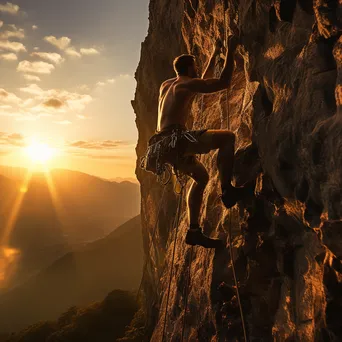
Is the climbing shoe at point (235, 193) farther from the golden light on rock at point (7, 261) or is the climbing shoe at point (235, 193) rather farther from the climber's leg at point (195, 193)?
the golden light on rock at point (7, 261)

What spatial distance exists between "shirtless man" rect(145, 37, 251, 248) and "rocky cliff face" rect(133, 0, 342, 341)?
1.44ft

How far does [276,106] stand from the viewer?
428 centimetres

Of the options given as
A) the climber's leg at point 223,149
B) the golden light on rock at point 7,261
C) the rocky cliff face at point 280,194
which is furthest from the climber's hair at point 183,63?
the golden light on rock at point 7,261

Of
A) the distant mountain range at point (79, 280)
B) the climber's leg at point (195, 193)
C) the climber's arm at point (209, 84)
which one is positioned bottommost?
the distant mountain range at point (79, 280)

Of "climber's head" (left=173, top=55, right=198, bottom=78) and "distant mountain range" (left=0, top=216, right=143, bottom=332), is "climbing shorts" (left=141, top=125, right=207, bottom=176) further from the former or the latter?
"distant mountain range" (left=0, top=216, right=143, bottom=332)

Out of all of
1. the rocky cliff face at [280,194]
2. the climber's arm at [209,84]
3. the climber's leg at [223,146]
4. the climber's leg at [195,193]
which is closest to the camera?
the rocky cliff face at [280,194]

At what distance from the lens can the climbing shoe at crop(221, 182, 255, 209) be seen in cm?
488

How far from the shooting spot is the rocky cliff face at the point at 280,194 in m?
3.23

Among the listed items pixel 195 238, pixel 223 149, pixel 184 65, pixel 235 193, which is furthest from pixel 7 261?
pixel 223 149

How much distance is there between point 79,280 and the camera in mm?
72875

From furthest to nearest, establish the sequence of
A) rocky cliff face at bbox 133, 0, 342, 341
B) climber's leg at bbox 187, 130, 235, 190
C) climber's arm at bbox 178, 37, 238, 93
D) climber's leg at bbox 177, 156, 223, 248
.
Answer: climber's leg at bbox 177, 156, 223, 248 → climber's arm at bbox 178, 37, 238, 93 → climber's leg at bbox 187, 130, 235, 190 → rocky cliff face at bbox 133, 0, 342, 341

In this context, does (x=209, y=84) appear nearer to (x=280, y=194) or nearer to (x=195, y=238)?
(x=280, y=194)

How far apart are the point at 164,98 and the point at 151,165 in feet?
4.11

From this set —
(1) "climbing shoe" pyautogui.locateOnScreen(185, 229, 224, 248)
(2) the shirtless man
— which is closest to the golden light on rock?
(1) "climbing shoe" pyautogui.locateOnScreen(185, 229, 224, 248)
